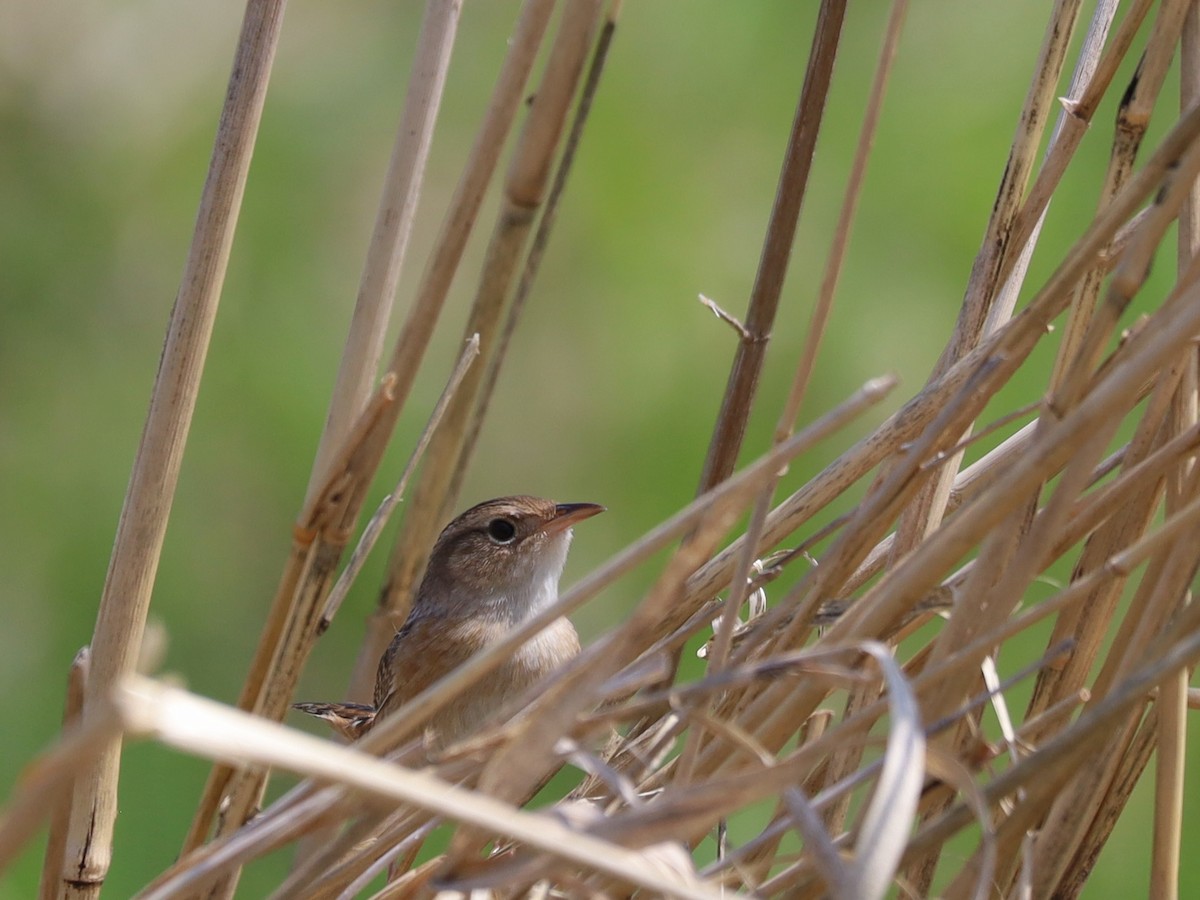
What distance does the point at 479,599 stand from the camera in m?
4.08

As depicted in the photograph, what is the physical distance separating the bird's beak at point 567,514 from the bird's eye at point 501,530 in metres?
0.12

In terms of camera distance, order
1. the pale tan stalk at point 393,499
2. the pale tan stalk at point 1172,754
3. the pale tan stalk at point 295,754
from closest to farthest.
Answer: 1. the pale tan stalk at point 295,754
2. the pale tan stalk at point 1172,754
3. the pale tan stalk at point 393,499

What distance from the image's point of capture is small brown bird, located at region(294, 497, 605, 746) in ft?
12.3

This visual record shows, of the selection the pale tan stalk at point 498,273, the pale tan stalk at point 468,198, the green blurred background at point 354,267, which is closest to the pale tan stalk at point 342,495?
the pale tan stalk at point 468,198

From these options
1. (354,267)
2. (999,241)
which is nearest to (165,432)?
(999,241)

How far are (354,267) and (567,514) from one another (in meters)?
1.75

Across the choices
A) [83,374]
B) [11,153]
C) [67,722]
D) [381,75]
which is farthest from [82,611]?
[67,722]

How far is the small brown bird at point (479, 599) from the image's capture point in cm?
374

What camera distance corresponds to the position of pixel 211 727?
1100mm

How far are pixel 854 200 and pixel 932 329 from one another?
2.79 m

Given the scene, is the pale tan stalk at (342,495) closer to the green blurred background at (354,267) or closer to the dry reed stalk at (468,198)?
the dry reed stalk at (468,198)

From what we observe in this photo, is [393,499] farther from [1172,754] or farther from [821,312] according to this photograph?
[1172,754]

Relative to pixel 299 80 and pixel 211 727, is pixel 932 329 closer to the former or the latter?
pixel 299 80

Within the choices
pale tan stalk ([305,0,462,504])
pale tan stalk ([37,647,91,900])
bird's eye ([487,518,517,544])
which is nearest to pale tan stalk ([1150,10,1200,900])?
pale tan stalk ([305,0,462,504])
